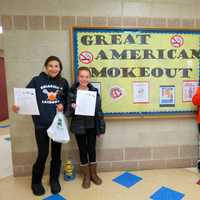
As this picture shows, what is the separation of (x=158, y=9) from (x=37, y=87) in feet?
4.74

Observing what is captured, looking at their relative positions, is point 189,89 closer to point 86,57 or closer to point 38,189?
point 86,57

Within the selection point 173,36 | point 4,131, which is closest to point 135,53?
point 173,36

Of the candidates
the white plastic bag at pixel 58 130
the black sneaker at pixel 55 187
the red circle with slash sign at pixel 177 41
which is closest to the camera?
the white plastic bag at pixel 58 130

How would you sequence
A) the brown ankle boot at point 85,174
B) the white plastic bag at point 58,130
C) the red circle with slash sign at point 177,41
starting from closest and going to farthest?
the white plastic bag at point 58,130 → the brown ankle boot at point 85,174 → the red circle with slash sign at point 177,41

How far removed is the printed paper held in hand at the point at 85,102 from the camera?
6.10ft

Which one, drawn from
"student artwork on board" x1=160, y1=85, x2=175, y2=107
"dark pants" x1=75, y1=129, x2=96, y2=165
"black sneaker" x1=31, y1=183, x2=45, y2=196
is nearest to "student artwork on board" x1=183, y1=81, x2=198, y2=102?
"student artwork on board" x1=160, y1=85, x2=175, y2=107

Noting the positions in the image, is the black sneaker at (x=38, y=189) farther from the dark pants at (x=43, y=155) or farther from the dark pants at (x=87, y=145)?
the dark pants at (x=87, y=145)

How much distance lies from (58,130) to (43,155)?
0.93ft

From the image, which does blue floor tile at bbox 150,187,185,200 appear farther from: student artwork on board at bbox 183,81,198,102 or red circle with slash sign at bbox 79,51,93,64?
red circle with slash sign at bbox 79,51,93,64

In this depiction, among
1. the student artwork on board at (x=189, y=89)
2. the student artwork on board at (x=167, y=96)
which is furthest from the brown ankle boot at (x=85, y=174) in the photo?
the student artwork on board at (x=189, y=89)

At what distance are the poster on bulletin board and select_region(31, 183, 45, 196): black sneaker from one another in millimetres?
957

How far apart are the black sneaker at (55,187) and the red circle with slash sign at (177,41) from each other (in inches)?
71.5

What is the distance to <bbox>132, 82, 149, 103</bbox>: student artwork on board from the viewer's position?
7.09 ft

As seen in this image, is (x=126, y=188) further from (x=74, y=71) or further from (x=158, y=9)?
(x=158, y=9)
